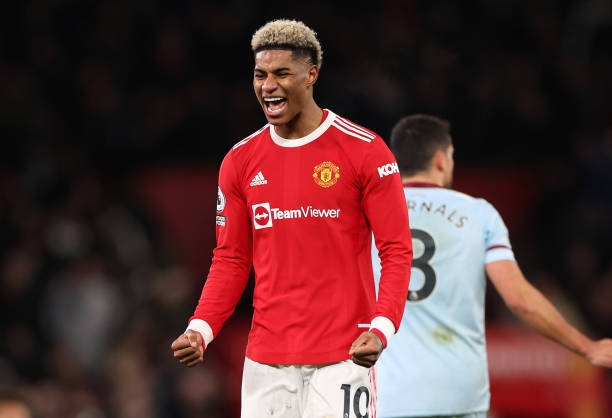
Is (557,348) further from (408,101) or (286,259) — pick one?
(286,259)

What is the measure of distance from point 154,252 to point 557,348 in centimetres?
386

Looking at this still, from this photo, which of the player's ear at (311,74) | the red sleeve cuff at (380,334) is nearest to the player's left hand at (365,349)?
the red sleeve cuff at (380,334)

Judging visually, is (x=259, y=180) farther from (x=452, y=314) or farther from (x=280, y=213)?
(x=452, y=314)

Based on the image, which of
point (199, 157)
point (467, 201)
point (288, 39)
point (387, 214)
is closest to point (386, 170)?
point (387, 214)

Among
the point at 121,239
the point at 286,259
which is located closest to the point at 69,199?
the point at 121,239

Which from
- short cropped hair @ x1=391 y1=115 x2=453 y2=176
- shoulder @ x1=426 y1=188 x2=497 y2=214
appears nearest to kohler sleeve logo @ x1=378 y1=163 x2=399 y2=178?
shoulder @ x1=426 y1=188 x2=497 y2=214

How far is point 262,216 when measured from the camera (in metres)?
3.78

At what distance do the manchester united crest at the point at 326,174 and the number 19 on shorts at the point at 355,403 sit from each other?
0.73 m

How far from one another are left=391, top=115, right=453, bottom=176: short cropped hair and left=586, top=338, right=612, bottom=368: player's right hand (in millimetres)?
1119

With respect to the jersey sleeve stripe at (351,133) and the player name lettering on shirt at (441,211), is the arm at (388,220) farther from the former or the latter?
the player name lettering on shirt at (441,211)

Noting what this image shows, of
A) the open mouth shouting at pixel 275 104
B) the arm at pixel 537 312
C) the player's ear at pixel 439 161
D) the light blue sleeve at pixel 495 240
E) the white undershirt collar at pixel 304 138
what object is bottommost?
the arm at pixel 537 312

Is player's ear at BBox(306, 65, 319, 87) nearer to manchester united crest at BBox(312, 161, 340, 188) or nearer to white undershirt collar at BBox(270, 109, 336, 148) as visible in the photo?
white undershirt collar at BBox(270, 109, 336, 148)

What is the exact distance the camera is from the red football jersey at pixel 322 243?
3.67 m

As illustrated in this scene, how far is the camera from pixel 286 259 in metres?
3.71
